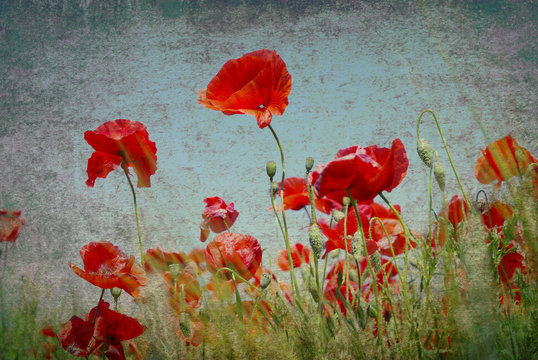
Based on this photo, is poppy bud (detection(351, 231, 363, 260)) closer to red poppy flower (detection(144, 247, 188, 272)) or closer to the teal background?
red poppy flower (detection(144, 247, 188, 272))

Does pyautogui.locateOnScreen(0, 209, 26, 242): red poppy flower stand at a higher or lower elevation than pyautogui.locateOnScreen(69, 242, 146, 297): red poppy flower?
higher

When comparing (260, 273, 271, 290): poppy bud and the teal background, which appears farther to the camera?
the teal background

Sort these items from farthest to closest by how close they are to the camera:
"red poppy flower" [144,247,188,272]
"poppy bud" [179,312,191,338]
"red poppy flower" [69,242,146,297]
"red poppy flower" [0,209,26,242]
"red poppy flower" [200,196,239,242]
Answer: "red poppy flower" [0,209,26,242]
"red poppy flower" [200,196,239,242]
"red poppy flower" [144,247,188,272]
"red poppy flower" [69,242,146,297]
"poppy bud" [179,312,191,338]

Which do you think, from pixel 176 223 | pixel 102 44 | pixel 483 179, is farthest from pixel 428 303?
pixel 102 44

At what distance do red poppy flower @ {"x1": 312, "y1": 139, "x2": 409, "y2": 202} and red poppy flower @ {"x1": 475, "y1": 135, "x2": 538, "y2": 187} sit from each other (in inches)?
4.7

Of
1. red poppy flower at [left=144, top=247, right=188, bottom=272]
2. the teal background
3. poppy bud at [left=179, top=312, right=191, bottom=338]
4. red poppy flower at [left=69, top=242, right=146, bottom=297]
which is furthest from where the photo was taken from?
the teal background

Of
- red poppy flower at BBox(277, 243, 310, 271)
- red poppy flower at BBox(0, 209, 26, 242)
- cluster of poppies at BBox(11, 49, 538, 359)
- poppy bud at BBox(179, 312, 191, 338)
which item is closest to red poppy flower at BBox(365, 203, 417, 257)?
cluster of poppies at BBox(11, 49, 538, 359)

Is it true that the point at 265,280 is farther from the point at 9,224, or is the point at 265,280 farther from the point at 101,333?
the point at 9,224

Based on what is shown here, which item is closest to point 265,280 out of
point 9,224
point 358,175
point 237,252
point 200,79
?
point 237,252

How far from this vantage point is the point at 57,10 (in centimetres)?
214

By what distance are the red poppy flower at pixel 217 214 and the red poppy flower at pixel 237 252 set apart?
146 mm

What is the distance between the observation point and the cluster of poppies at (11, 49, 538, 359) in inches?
20.4

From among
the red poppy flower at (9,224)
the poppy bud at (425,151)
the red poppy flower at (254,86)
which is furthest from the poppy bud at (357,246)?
the red poppy flower at (9,224)

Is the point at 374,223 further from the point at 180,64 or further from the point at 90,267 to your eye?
the point at 180,64
